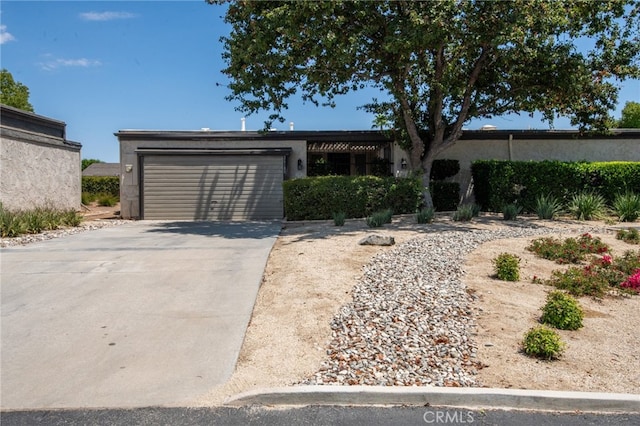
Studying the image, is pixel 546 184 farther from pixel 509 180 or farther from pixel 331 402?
pixel 331 402

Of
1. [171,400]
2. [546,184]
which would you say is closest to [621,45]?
[546,184]

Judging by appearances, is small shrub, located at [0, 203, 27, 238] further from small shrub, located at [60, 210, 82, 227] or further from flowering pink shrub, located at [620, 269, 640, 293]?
flowering pink shrub, located at [620, 269, 640, 293]

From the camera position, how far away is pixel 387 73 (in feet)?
43.3

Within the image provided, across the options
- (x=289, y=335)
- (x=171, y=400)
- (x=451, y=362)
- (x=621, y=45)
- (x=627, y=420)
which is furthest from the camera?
(x=621, y=45)

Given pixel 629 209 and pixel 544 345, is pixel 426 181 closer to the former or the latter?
pixel 629 209

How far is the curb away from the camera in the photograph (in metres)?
3.61

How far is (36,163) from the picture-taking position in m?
15.6

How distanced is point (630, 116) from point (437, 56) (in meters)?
35.0

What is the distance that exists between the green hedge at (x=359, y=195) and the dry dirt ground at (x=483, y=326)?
4900 millimetres

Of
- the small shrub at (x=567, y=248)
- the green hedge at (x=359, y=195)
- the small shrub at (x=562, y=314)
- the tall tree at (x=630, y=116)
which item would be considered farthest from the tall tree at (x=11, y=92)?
the tall tree at (x=630, y=116)

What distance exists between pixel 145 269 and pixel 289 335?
12.3ft

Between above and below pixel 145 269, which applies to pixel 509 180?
above

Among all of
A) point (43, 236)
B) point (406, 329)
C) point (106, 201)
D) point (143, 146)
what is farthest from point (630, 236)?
point (106, 201)

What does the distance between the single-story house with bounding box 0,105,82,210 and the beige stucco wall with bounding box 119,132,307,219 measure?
2320mm
